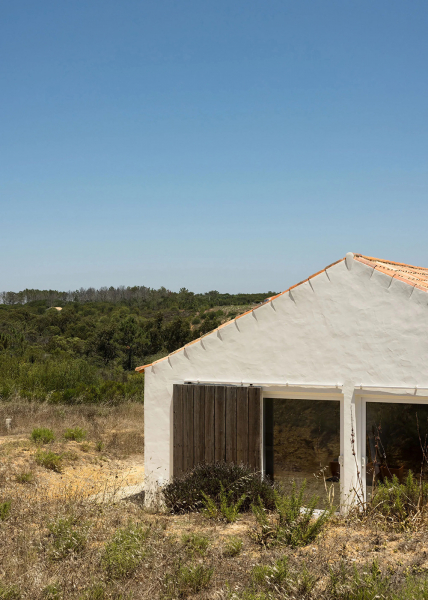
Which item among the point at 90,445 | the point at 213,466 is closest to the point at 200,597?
the point at 213,466

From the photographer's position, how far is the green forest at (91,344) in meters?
18.9

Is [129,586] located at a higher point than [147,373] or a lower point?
lower

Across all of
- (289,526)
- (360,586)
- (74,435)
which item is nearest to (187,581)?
(360,586)

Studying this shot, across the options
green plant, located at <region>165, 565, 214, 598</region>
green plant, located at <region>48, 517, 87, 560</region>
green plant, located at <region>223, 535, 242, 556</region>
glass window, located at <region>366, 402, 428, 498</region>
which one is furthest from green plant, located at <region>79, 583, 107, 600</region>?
glass window, located at <region>366, 402, 428, 498</region>

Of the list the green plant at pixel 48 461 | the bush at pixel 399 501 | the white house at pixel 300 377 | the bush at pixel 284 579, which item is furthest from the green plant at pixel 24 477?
the bush at pixel 284 579

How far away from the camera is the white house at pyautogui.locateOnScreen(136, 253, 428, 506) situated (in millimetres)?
7449

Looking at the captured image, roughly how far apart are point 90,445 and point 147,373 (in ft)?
→ 20.5

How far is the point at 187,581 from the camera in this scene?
471 centimetres

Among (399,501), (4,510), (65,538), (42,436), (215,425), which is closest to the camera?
(65,538)

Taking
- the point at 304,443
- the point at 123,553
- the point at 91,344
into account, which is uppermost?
the point at 91,344

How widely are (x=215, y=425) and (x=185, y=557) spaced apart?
10.4ft

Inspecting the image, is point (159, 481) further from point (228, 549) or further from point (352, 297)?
point (352, 297)

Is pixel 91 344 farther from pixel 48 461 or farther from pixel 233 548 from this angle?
pixel 233 548

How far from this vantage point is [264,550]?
18.2 ft
